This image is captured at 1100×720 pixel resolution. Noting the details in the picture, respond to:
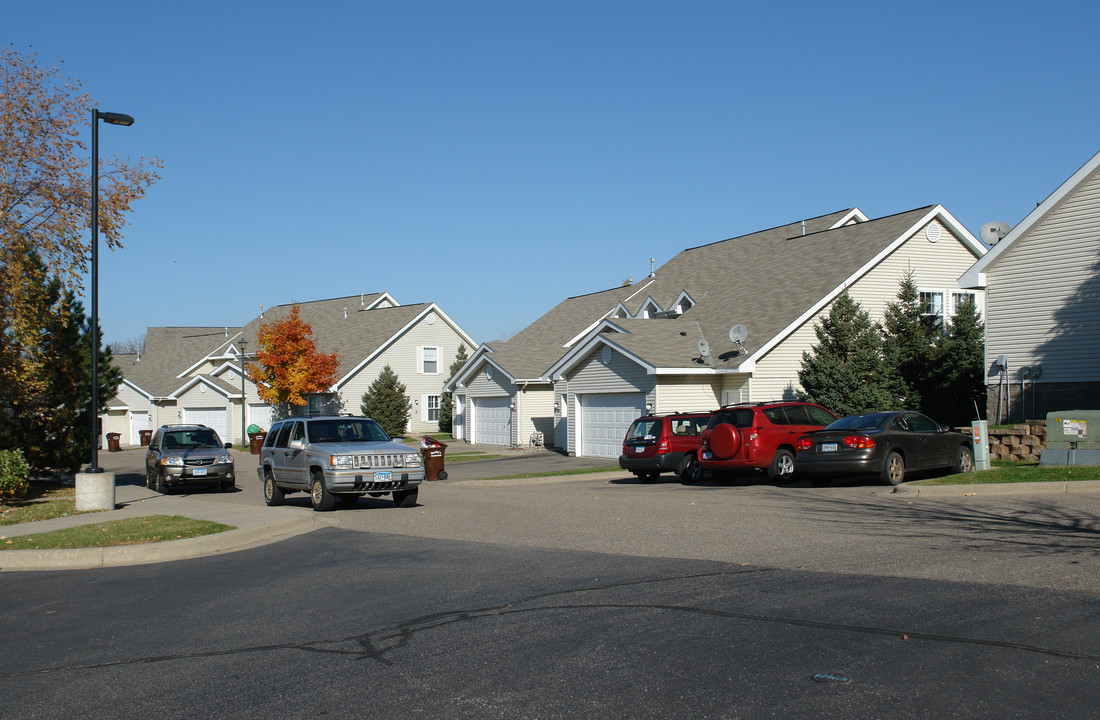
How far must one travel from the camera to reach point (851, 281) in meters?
29.8

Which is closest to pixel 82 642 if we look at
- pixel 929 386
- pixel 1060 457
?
pixel 1060 457

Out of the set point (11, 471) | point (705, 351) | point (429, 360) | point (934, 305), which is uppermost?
point (934, 305)

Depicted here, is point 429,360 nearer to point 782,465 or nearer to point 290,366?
point 290,366

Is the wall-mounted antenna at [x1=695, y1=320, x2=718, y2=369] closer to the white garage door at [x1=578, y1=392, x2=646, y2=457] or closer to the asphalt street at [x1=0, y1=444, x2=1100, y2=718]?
the white garage door at [x1=578, y1=392, x2=646, y2=457]

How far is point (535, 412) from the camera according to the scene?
130 ft

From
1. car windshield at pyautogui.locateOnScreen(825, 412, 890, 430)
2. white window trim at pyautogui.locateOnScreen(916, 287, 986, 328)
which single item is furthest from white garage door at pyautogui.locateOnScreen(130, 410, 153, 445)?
car windshield at pyautogui.locateOnScreen(825, 412, 890, 430)

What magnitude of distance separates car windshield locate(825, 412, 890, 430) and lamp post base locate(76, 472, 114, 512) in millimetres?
13936

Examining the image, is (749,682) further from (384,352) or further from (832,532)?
(384,352)

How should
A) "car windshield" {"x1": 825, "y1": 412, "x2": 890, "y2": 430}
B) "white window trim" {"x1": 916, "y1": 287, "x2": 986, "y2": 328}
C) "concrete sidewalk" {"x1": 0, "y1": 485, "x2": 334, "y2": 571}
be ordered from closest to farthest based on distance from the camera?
1. "concrete sidewalk" {"x1": 0, "y1": 485, "x2": 334, "y2": 571}
2. "car windshield" {"x1": 825, "y1": 412, "x2": 890, "y2": 430}
3. "white window trim" {"x1": 916, "y1": 287, "x2": 986, "y2": 328}

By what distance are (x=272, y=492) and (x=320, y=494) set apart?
2.28 meters

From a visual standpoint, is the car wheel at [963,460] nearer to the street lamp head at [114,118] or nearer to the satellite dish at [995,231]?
the satellite dish at [995,231]

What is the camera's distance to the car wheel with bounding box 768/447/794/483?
20297mm

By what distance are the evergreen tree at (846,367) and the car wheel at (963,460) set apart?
6.99 meters

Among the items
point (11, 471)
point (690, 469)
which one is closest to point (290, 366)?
point (11, 471)
